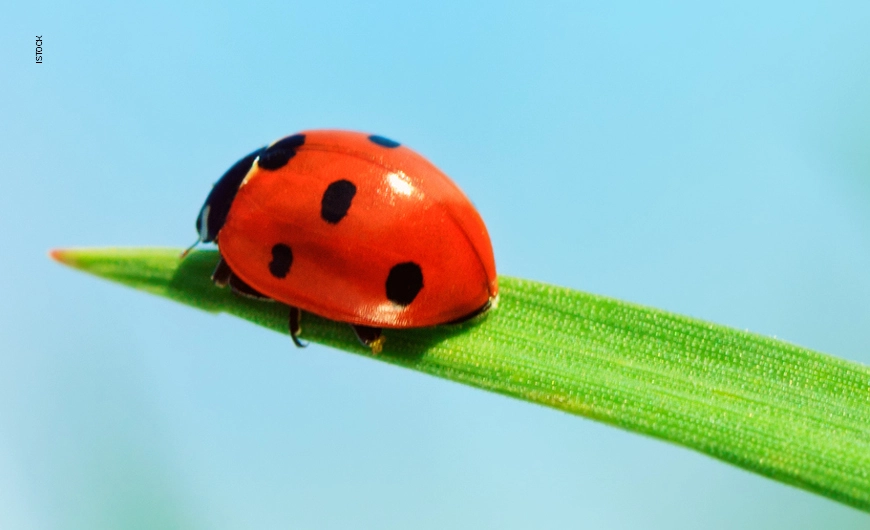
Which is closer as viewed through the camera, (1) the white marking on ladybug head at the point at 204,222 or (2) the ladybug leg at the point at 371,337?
(2) the ladybug leg at the point at 371,337

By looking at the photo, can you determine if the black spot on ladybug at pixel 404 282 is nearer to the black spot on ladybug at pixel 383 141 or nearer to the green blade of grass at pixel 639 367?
the green blade of grass at pixel 639 367

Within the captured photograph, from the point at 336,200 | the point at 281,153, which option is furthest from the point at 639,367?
the point at 281,153

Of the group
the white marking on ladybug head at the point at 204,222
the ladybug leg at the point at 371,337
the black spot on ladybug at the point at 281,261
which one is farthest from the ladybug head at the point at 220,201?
the ladybug leg at the point at 371,337

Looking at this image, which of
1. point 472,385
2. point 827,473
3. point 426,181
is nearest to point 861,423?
point 827,473

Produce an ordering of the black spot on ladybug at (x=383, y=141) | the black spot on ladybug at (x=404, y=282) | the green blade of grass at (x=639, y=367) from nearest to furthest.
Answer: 1. the green blade of grass at (x=639, y=367)
2. the black spot on ladybug at (x=404, y=282)
3. the black spot on ladybug at (x=383, y=141)

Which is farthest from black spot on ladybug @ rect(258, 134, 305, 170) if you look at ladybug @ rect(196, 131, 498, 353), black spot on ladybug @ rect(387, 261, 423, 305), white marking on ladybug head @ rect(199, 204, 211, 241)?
black spot on ladybug @ rect(387, 261, 423, 305)

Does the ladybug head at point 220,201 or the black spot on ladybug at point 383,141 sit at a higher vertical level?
the black spot on ladybug at point 383,141

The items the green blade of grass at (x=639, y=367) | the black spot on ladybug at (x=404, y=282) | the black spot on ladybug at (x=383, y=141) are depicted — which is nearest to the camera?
the green blade of grass at (x=639, y=367)

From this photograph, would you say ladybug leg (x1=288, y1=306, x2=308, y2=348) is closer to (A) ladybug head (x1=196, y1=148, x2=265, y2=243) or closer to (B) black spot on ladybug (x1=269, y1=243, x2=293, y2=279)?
→ (B) black spot on ladybug (x1=269, y1=243, x2=293, y2=279)
